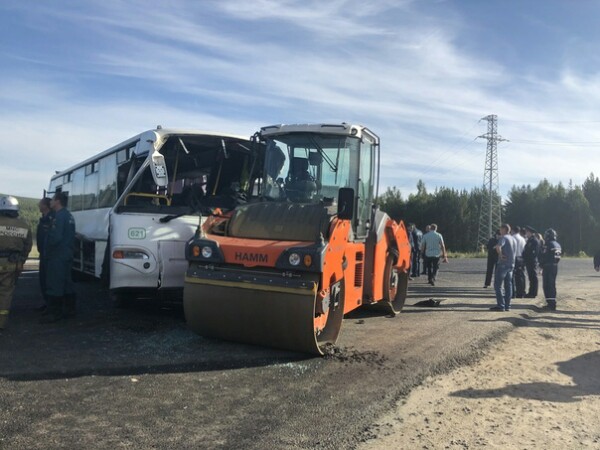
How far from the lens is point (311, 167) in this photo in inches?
285

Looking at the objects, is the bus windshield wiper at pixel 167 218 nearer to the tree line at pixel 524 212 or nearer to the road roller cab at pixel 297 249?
the road roller cab at pixel 297 249

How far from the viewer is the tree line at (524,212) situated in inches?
2370

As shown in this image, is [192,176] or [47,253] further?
[192,176]

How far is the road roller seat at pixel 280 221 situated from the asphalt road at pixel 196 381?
1.36m

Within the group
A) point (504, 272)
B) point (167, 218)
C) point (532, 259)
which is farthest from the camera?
point (532, 259)

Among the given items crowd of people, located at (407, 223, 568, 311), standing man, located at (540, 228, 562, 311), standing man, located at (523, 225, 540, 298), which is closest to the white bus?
crowd of people, located at (407, 223, 568, 311)

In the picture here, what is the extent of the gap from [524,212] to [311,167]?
2543 inches

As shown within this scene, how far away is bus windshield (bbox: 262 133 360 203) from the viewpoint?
7.12 m

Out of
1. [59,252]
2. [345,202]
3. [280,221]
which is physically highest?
[345,202]

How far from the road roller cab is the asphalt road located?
46 cm

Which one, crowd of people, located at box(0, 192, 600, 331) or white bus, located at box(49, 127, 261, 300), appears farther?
white bus, located at box(49, 127, 261, 300)

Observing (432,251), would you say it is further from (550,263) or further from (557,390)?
(557,390)

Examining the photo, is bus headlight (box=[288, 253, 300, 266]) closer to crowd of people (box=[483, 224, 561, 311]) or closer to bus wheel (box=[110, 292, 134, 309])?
bus wheel (box=[110, 292, 134, 309])

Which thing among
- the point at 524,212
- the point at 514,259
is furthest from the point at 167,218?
the point at 524,212
